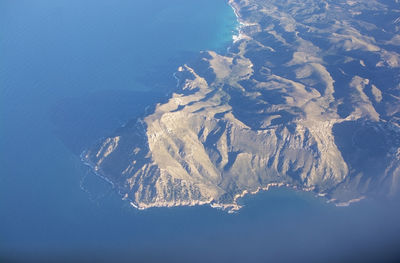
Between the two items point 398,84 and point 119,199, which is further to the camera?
point 398,84

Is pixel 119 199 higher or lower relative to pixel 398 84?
lower

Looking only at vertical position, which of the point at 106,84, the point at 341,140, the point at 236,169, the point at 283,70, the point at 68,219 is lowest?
the point at 68,219

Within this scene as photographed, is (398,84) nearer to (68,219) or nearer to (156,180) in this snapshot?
(156,180)

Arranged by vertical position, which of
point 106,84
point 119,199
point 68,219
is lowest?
point 68,219

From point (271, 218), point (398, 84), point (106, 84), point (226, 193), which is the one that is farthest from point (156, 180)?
point (398, 84)

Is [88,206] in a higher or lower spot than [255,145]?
lower

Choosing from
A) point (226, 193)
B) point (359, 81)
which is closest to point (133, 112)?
point (226, 193)

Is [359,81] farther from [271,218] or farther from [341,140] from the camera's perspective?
[271,218]

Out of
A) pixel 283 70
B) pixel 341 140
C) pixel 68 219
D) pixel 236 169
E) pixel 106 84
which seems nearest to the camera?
pixel 68 219

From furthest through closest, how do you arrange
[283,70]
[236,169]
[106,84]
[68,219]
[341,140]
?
1. [283,70]
2. [106,84]
3. [341,140]
4. [236,169]
5. [68,219]

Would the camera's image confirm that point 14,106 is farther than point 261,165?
Yes
